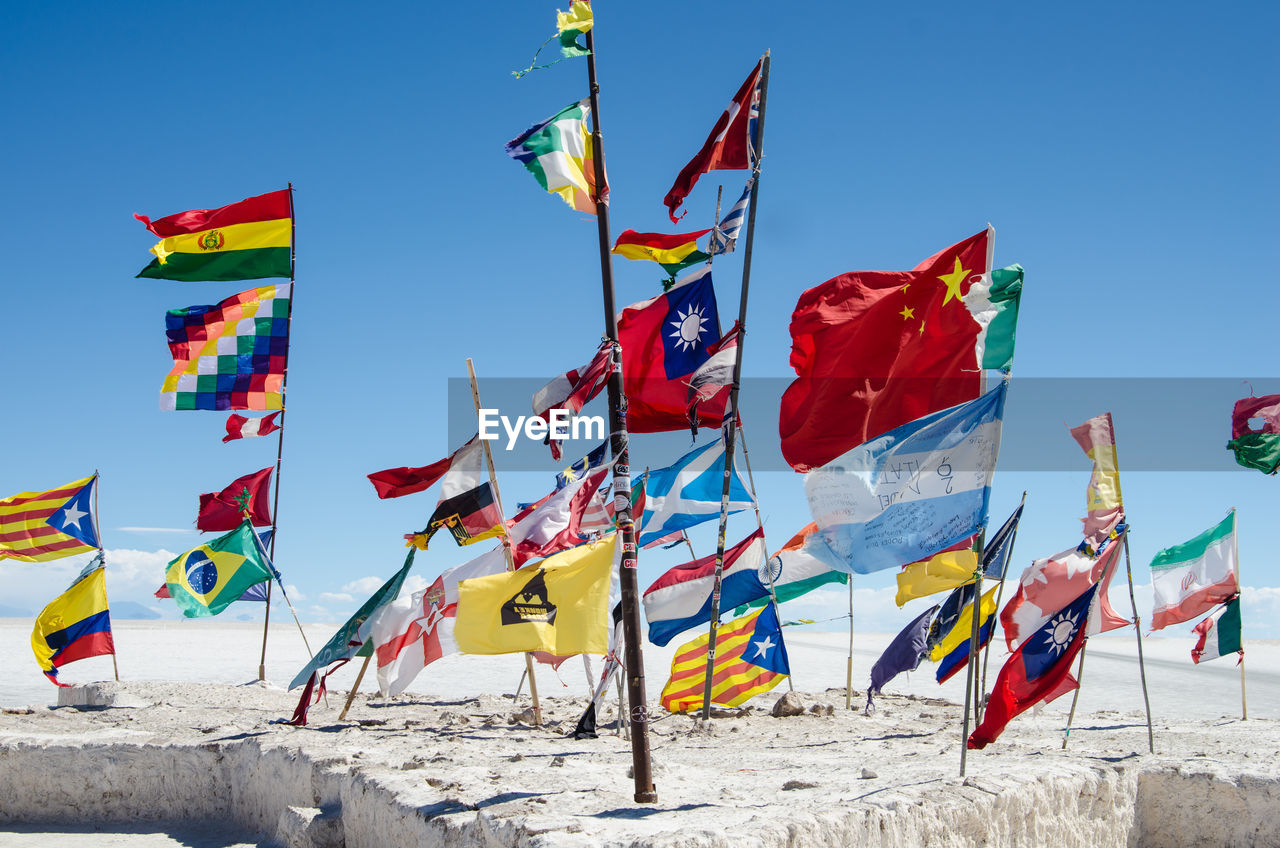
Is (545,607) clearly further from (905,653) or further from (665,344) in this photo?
(905,653)

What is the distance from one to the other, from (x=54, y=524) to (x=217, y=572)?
2.77 m

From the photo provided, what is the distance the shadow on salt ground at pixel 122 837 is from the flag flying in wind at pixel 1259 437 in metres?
13.4

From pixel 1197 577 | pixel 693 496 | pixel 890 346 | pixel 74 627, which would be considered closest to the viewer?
pixel 890 346

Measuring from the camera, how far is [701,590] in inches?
521

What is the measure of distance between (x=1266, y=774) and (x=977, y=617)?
12.3ft

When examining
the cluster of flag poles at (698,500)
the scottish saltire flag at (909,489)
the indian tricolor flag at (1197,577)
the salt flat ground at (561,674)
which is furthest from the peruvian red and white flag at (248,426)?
the indian tricolor flag at (1197,577)

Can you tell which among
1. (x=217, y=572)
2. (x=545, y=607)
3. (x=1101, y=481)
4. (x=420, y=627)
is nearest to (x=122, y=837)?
(x=420, y=627)

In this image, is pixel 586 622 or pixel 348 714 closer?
pixel 586 622

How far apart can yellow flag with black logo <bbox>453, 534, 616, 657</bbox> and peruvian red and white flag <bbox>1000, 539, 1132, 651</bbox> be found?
156 inches

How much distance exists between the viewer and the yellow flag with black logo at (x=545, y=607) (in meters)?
8.34

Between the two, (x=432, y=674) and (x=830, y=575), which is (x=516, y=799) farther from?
(x=432, y=674)

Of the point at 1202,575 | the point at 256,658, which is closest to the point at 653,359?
the point at 1202,575

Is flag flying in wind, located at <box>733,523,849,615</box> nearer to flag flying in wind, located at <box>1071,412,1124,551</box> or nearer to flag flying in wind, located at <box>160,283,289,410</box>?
flag flying in wind, located at <box>1071,412,1124,551</box>

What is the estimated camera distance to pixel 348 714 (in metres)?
14.0
